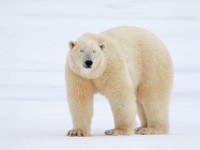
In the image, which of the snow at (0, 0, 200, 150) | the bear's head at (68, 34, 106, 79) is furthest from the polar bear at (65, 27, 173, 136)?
the snow at (0, 0, 200, 150)

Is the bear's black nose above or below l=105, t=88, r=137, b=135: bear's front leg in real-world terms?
above

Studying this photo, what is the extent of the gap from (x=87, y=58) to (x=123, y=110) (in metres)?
0.61

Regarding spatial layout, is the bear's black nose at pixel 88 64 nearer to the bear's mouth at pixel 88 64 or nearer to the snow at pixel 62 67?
the bear's mouth at pixel 88 64

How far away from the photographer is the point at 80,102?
209 inches

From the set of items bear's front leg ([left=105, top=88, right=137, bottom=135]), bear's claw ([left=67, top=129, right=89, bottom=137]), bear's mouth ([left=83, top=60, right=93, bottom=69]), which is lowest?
bear's claw ([left=67, top=129, right=89, bottom=137])

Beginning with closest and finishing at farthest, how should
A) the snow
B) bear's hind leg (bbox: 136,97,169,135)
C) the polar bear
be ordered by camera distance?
the snow → the polar bear → bear's hind leg (bbox: 136,97,169,135)

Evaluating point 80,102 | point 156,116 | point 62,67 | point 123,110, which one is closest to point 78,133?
point 80,102

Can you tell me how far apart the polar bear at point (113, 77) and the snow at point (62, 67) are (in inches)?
11.8

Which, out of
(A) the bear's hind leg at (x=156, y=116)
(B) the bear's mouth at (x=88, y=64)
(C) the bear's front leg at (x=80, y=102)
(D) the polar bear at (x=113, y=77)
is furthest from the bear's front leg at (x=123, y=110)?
(A) the bear's hind leg at (x=156, y=116)

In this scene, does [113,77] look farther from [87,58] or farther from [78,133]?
[78,133]

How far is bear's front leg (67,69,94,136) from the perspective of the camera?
5.29m

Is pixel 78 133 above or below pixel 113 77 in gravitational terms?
below

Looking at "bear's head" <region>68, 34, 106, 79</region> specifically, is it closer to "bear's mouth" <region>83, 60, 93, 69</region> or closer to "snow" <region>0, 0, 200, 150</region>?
"bear's mouth" <region>83, 60, 93, 69</region>

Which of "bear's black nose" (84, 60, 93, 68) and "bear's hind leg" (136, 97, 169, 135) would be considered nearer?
"bear's black nose" (84, 60, 93, 68)
